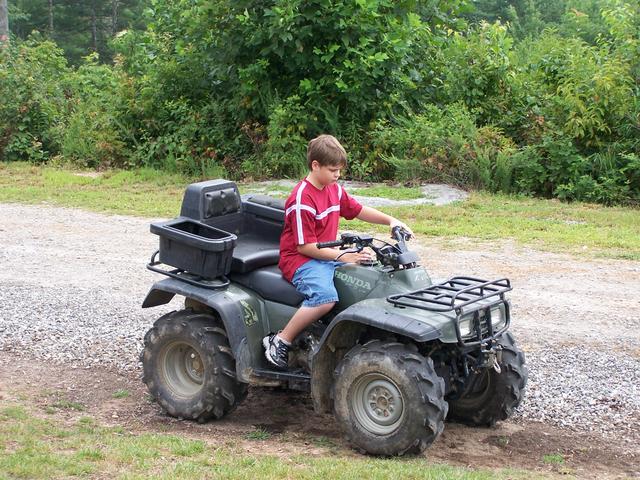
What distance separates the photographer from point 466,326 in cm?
548

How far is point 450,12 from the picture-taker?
61.2 feet

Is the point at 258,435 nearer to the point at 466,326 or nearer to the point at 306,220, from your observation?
the point at 306,220

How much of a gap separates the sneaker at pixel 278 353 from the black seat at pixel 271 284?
0.83 feet

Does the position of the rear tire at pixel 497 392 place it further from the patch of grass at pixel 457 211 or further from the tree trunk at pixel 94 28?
the tree trunk at pixel 94 28

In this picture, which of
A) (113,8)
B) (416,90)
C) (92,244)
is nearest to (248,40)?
(416,90)

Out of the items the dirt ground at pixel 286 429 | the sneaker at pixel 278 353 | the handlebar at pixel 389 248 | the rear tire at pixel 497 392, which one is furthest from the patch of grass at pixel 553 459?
the sneaker at pixel 278 353

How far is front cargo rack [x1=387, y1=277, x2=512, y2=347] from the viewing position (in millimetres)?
5406

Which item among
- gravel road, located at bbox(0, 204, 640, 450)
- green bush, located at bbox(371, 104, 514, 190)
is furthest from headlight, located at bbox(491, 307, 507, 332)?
green bush, located at bbox(371, 104, 514, 190)

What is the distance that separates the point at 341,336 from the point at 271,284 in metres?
0.62

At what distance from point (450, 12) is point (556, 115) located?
424cm

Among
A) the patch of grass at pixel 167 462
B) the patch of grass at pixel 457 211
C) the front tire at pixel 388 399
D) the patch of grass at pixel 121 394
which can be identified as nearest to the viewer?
the patch of grass at pixel 167 462

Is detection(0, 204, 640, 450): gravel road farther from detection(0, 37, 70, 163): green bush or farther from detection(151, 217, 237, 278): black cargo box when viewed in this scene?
detection(0, 37, 70, 163): green bush

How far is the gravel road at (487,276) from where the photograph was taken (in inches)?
265

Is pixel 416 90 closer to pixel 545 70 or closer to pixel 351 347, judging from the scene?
pixel 545 70
